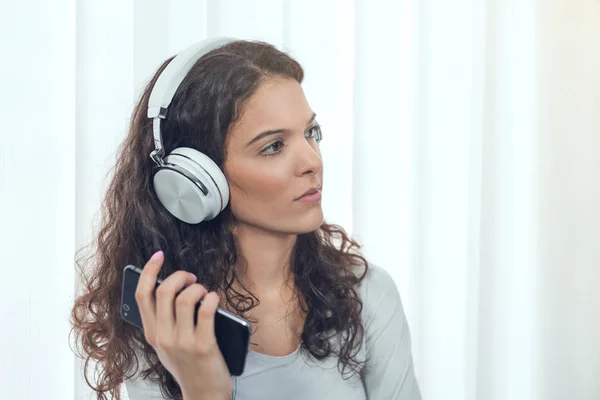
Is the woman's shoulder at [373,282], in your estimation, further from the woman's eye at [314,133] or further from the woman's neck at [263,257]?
the woman's eye at [314,133]

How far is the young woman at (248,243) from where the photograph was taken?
3.34 ft

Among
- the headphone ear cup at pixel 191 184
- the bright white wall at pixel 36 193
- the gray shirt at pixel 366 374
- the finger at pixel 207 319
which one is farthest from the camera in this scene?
the bright white wall at pixel 36 193

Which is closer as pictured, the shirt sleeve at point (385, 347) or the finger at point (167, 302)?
the finger at point (167, 302)

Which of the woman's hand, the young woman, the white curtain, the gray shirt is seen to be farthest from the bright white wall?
the woman's hand

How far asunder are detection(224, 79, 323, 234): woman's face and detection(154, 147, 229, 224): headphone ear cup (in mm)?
62

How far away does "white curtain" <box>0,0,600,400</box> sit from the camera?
1.33m

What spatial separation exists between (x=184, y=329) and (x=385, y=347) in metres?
0.44

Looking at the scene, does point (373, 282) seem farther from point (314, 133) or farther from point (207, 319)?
point (207, 319)

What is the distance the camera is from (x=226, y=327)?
86 cm

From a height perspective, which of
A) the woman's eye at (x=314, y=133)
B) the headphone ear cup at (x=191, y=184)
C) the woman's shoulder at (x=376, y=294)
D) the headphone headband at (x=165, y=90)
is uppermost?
the headphone headband at (x=165, y=90)

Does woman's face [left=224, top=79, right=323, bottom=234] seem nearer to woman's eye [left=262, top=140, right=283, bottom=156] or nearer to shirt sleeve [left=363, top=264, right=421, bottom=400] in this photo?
woman's eye [left=262, top=140, right=283, bottom=156]

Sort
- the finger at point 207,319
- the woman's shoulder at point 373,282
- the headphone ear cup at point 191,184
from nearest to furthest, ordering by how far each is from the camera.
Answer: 1. the finger at point 207,319
2. the headphone ear cup at point 191,184
3. the woman's shoulder at point 373,282

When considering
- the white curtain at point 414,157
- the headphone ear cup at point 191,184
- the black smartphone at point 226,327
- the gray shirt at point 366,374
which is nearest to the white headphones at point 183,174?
the headphone ear cup at point 191,184

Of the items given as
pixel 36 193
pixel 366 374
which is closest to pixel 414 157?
pixel 366 374
